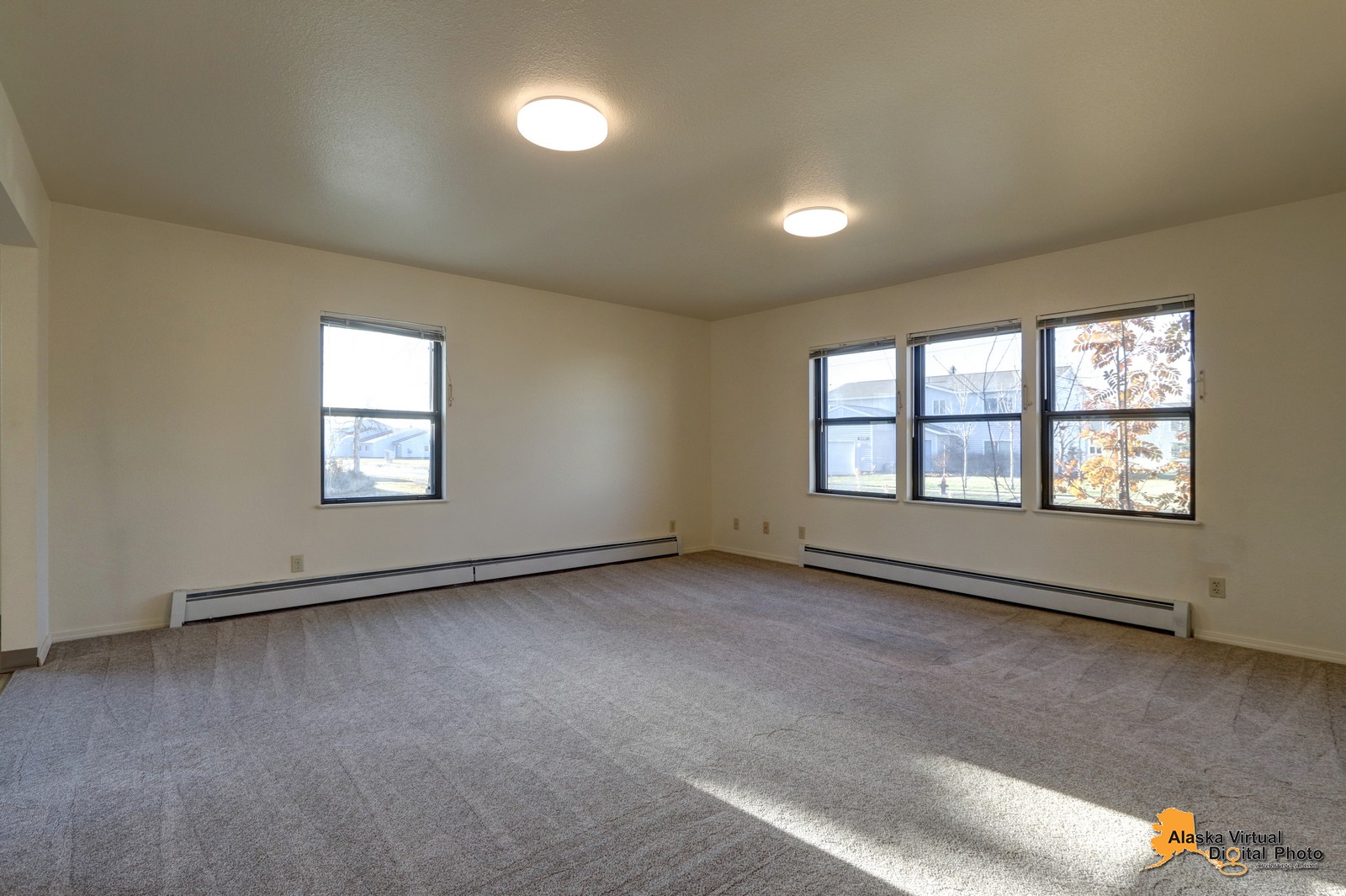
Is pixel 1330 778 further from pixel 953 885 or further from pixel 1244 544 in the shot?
pixel 1244 544

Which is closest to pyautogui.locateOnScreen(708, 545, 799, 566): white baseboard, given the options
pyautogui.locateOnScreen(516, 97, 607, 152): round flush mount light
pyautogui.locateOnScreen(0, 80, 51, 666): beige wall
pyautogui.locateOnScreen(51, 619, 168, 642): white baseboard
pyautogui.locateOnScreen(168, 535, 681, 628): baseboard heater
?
pyautogui.locateOnScreen(168, 535, 681, 628): baseboard heater

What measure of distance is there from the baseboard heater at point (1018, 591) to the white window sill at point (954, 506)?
49cm

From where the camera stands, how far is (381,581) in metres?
4.68

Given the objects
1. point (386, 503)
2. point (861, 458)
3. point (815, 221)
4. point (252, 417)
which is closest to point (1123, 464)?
point (861, 458)

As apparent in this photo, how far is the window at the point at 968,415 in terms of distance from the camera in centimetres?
474

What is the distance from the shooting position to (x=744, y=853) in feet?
5.85

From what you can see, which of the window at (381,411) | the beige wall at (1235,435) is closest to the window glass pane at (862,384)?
the beige wall at (1235,435)

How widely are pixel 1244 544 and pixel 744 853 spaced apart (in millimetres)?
3778

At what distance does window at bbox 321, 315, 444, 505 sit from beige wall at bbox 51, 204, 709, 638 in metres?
0.11

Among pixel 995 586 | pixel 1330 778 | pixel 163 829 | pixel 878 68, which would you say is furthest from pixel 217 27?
pixel 995 586

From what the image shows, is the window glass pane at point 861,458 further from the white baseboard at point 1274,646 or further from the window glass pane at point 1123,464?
the white baseboard at point 1274,646

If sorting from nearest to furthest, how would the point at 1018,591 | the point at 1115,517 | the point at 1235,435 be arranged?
the point at 1235,435 → the point at 1115,517 → the point at 1018,591

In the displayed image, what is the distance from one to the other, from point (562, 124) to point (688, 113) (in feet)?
1.73
